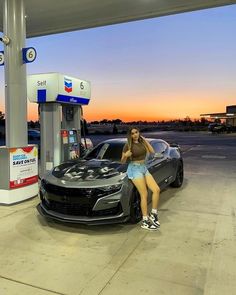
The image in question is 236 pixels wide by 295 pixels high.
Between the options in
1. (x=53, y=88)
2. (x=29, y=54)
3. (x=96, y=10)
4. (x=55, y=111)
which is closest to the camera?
(x=29, y=54)

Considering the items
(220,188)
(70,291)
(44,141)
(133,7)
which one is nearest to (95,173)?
(70,291)

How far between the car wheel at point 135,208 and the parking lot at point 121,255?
14 centimetres

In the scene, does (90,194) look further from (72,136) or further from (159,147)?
(72,136)

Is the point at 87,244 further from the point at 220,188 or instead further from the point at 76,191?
the point at 220,188

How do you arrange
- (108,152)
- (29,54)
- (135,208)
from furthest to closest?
(29,54), (108,152), (135,208)

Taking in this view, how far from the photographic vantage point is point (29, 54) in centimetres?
646

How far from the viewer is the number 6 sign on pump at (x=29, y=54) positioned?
6430 mm

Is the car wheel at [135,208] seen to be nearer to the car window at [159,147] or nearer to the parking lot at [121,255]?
the parking lot at [121,255]

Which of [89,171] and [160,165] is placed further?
[160,165]

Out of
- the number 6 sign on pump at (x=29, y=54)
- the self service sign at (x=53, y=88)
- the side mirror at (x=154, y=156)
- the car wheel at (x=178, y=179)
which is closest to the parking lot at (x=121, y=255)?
the side mirror at (x=154, y=156)

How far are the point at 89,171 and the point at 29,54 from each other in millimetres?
3043

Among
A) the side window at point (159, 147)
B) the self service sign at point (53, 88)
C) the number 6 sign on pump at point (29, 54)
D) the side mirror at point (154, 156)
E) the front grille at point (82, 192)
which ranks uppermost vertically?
the number 6 sign on pump at point (29, 54)

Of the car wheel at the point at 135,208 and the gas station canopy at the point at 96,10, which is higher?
the gas station canopy at the point at 96,10

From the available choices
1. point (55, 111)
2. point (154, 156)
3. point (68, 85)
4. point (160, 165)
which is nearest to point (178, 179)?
point (160, 165)
